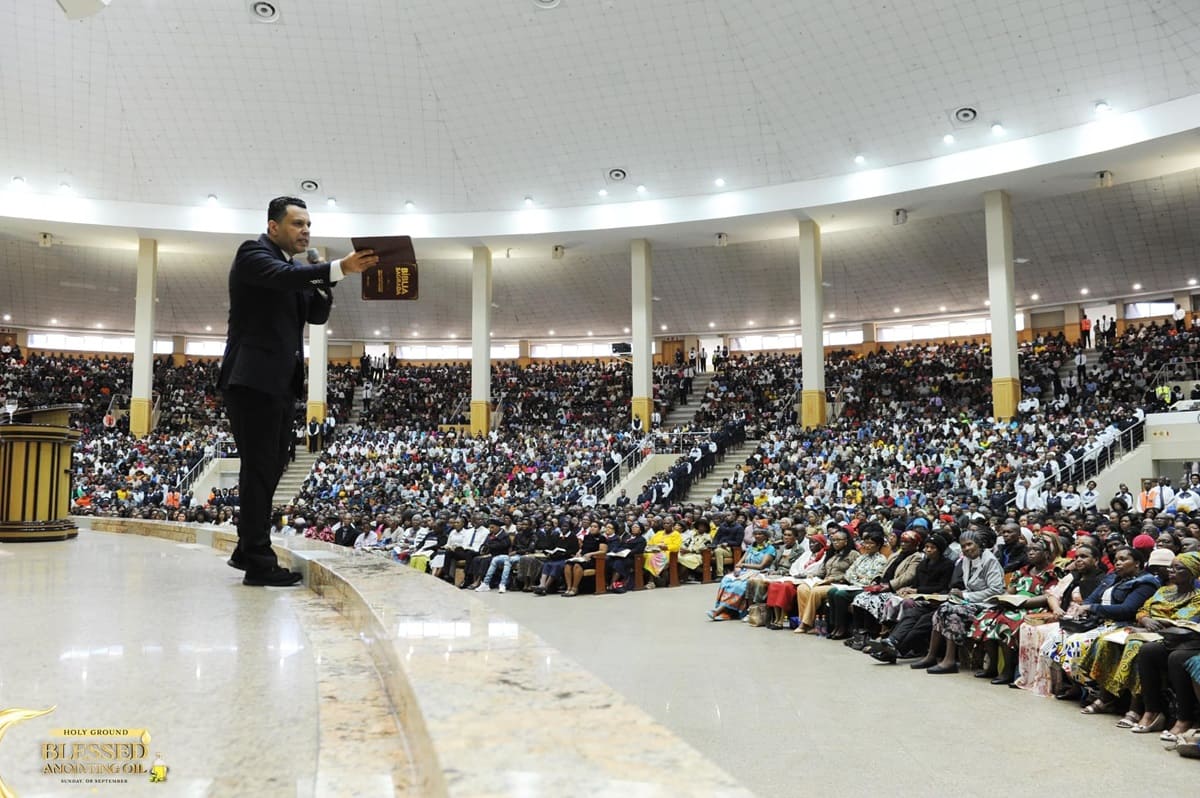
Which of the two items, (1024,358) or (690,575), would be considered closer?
(690,575)

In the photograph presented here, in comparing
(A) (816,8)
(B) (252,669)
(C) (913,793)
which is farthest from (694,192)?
(B) (252,669)

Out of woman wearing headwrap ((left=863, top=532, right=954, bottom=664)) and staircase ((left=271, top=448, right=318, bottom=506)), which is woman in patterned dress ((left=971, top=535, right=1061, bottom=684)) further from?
staircase ((left=271, top=448, right=318, bottom=506))

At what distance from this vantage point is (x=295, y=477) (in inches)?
883

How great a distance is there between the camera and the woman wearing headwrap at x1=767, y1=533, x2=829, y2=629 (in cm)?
841

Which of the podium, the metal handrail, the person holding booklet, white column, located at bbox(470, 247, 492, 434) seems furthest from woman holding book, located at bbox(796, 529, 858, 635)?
white column, located at bbox(470, 247, 492, 434)

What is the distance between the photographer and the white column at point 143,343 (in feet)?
79.4

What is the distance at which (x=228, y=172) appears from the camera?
21.6 meters

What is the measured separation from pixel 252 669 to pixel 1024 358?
26656 millimetres

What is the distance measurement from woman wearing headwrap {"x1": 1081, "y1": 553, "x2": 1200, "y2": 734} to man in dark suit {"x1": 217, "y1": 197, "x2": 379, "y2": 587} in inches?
182

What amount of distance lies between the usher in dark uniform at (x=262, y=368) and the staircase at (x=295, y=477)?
732 inches

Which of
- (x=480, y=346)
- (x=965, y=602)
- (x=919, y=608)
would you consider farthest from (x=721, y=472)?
(x=965, y=602)

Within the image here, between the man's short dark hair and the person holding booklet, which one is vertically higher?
the man's short dark hair

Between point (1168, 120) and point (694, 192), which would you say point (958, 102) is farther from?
point (694, 192)

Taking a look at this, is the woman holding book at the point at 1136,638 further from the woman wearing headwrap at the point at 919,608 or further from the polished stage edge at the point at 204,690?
the polished stage edge at the point at 204,690
